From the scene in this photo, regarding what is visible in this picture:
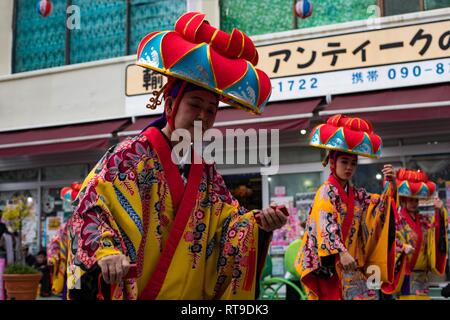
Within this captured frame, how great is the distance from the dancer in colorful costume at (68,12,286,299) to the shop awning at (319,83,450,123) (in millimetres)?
5568

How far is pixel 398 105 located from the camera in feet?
26.8

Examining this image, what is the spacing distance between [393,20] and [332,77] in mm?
1200

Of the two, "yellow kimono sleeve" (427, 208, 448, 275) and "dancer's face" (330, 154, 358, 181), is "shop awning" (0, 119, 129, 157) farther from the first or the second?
"dancer's face" (330, 154, 358, 181)

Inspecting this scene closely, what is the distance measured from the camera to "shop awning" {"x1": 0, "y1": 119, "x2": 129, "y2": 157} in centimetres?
1030

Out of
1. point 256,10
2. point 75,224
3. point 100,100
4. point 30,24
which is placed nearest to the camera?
point 75,224

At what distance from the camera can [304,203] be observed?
968 centimetres

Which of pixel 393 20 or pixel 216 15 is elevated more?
pixel 216 15

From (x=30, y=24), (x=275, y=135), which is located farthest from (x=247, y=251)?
(x=30, y=24)

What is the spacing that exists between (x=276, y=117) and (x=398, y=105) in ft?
5.46

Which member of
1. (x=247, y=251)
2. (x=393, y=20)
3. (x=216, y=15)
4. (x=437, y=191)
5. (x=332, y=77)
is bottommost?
(x=247, y=251)

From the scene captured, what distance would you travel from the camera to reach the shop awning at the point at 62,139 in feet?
33.8

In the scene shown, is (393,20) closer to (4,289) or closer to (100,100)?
(100,100)

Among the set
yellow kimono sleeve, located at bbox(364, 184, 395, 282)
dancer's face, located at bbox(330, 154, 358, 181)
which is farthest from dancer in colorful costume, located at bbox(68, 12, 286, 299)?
yellow kimono sleeve, located at bbox(364, 184, 395, 282)

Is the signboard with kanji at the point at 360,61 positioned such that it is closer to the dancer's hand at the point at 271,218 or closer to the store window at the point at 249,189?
the store window at the point at 249,189
